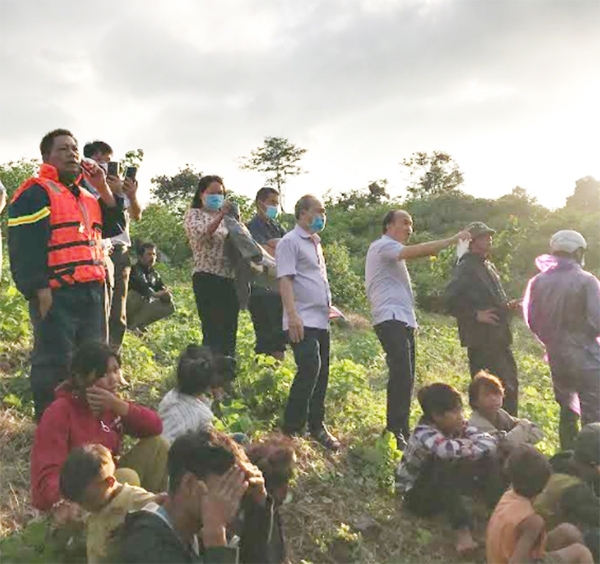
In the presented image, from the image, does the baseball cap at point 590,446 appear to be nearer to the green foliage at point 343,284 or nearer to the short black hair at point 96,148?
the short black hair at point 96,148

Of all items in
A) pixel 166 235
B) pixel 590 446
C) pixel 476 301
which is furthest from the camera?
pixel 166 235

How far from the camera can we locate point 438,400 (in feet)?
14.2

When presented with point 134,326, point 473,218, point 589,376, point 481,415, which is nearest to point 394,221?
point 481,415

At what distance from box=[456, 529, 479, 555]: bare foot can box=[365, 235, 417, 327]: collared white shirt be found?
5.05ft

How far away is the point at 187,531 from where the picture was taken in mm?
2291

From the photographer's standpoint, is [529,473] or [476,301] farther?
[476,301]

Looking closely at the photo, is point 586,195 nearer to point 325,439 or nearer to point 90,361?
point 325,439

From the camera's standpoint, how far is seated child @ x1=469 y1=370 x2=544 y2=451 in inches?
182

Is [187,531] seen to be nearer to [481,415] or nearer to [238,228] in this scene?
[481,415]

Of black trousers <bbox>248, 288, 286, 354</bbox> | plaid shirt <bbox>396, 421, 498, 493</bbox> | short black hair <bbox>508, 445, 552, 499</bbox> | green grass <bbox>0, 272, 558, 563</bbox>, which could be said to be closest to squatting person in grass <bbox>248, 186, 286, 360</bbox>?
black trousers <bbox>248, 288, 286, 354</bbox>

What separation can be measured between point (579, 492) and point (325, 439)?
5.87ft

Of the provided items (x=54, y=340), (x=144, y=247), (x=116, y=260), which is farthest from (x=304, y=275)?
(x=144, y=247)

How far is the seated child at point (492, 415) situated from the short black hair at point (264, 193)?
2338 millimetres

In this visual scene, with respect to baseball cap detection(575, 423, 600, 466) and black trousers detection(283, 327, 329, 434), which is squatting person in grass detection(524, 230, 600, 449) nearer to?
Result: baseball cap detection(575, 423, 600, 466)
